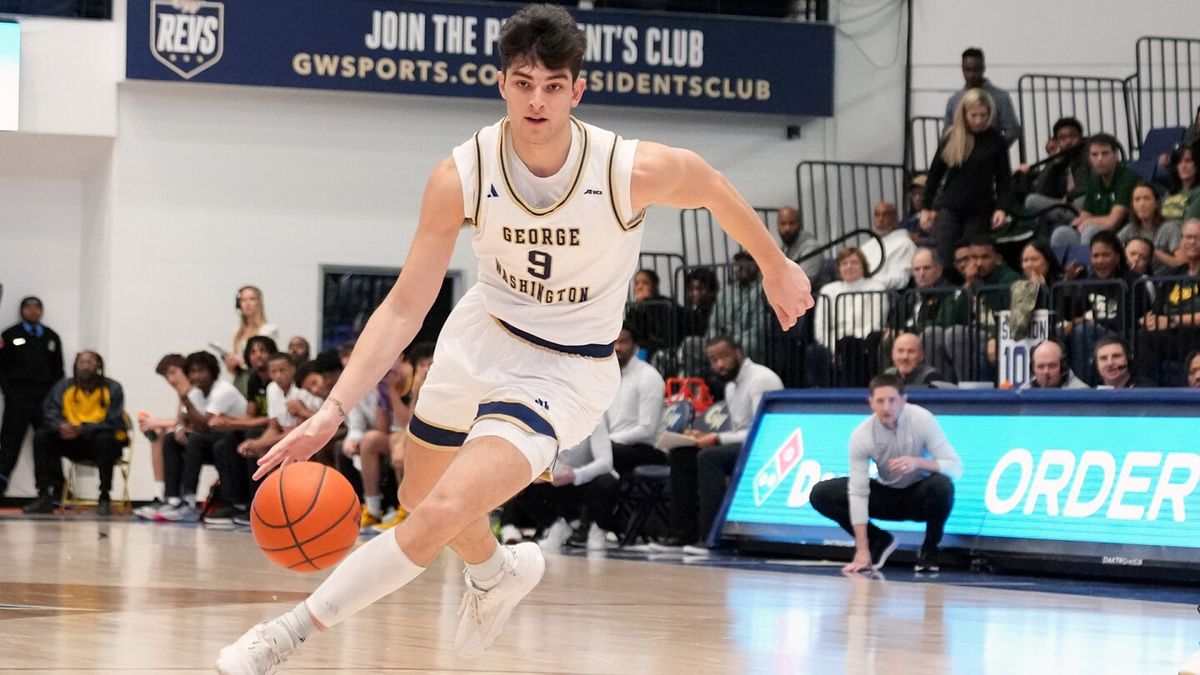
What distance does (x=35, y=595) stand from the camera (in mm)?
7676

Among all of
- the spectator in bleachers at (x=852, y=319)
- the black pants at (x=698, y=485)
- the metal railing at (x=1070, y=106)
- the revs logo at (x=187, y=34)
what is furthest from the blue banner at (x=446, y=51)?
the black pants at (x=698, y=485)

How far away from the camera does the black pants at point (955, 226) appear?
1440cm

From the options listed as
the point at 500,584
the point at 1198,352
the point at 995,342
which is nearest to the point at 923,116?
the point at 995,342

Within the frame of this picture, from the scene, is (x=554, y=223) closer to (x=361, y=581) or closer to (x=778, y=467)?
(x=361, y=581)

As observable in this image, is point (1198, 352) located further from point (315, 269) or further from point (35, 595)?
point (315, 269)

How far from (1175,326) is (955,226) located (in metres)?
3.92

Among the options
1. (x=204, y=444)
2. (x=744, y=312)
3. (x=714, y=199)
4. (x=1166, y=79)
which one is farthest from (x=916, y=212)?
(x=714, y=199)

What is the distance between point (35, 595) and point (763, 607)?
339cm

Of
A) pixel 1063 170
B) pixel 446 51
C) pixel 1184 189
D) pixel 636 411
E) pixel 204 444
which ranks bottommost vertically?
pixel 204 444

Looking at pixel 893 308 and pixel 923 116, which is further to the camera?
pixel 923 116

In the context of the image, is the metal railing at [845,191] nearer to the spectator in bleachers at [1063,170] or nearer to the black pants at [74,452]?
the spectator in bleachers at [1063,170]

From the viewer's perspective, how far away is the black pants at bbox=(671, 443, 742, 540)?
1182 cm

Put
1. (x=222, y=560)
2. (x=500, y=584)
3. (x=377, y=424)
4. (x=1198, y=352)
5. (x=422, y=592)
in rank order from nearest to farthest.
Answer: (x=500, y=584) < (x=422, y=592) < (x=1198, y=352) < (x=222, y=560) < (x=377, y=424)

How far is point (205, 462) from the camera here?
16.0 metres
